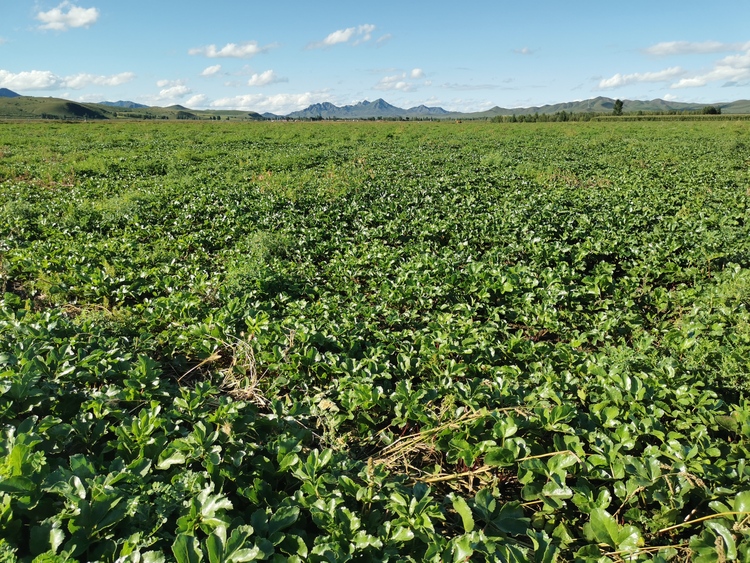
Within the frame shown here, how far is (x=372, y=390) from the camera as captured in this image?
143 inches

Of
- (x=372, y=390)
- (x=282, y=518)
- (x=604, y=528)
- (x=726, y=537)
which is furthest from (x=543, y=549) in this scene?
(x=372, y=390)

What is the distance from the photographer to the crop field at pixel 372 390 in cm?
216

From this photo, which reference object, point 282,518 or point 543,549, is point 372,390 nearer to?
point 282,518

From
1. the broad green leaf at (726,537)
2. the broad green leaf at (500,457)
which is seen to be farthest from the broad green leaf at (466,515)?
the broad green leaf at (726,537)

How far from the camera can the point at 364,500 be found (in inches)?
94.9

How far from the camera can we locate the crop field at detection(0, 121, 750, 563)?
2.16m

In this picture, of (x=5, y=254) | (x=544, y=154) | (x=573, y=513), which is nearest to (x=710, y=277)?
(x=573, y=513)

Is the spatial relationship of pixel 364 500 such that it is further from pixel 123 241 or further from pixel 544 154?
pixel 544 154

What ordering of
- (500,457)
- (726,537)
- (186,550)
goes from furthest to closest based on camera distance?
(500,457), (726,537), (186,550)

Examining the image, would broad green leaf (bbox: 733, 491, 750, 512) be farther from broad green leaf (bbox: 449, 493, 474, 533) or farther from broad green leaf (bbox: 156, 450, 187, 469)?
broad green leaf (bbox: 156, 450, 187, 469)

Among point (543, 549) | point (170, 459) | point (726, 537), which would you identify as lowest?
point (543, 549)

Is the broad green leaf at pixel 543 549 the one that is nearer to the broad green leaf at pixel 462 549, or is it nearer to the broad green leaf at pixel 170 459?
the broad green leaf at pixel 462 549

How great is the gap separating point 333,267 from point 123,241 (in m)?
4.34

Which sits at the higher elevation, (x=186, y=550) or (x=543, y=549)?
(x=186, y=550)
